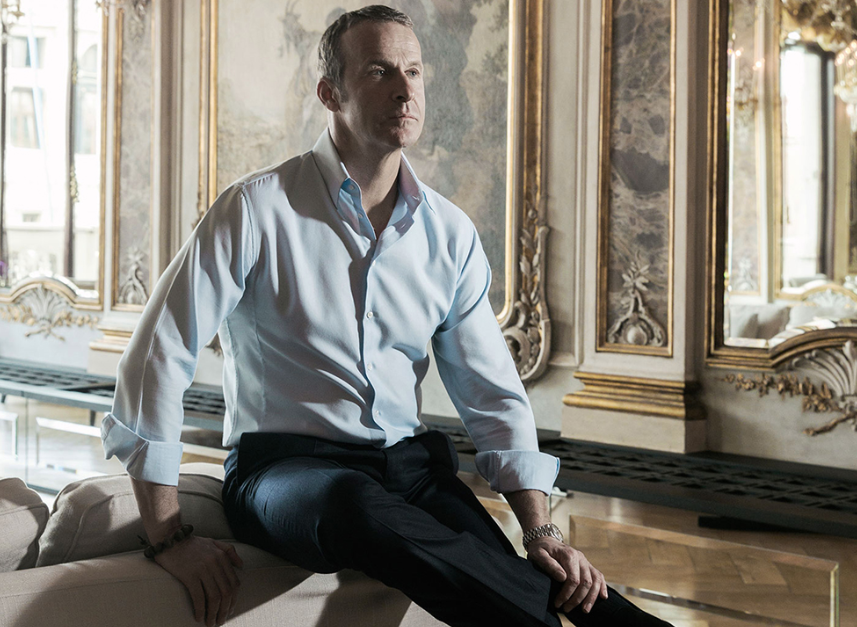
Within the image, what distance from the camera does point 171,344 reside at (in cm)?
151

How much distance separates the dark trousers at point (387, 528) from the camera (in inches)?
51.6

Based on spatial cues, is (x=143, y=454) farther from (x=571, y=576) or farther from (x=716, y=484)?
(x=716, y=484)

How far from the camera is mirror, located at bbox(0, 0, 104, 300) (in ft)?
19.7

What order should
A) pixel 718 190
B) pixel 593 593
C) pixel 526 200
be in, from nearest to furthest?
pixel 593 593 < pixel 718 190 < pixel 526 200

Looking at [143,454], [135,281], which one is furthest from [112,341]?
[143,454]

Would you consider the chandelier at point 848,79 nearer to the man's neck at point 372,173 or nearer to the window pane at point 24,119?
the man's neck at point 372,173

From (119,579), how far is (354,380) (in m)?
0.51

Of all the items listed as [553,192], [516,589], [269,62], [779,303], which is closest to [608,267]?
[553,192]

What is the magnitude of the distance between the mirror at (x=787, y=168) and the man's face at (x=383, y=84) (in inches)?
82.7

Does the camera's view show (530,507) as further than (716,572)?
No

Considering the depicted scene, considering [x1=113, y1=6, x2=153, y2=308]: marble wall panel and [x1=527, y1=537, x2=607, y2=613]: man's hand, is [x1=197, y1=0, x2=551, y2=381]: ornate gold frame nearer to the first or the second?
[x1=113, y1=6, x2=153, y2=308]: marble wall panel

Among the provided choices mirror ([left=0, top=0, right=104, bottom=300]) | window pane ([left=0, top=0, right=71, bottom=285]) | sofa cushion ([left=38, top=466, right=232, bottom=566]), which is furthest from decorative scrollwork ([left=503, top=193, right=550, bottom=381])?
window pane ([left=0, top=0, right=71, bottom=285])

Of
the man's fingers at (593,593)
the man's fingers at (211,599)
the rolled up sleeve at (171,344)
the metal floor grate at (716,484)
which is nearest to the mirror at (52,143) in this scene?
the metal floor grate at (716,484)

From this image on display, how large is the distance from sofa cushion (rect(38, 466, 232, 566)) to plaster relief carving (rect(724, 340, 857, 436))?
241 cm
